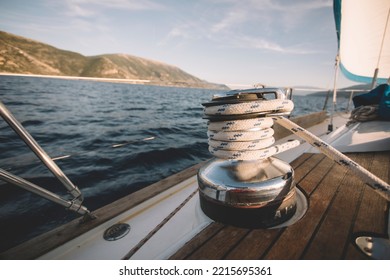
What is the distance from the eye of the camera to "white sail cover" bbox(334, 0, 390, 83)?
439 cm

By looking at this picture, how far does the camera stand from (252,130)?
119 centimetres

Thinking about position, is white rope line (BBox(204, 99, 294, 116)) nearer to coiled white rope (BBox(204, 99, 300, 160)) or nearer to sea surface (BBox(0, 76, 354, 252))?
coiled white rope (BBox(204, 99, 300, 160))

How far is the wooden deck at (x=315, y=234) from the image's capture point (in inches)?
40.4

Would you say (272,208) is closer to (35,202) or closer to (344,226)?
(344,226)

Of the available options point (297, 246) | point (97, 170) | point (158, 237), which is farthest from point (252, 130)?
point (97, 170)

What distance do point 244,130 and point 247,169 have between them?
0.85 feet

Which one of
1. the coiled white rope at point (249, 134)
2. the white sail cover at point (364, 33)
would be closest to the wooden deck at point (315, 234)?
the coiled white rope at point (249, 134)

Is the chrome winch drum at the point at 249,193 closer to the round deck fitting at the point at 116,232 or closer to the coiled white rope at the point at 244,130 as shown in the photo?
the coiled white rope at the point at 244,130

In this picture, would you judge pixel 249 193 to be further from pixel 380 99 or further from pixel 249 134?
pixel 380 99

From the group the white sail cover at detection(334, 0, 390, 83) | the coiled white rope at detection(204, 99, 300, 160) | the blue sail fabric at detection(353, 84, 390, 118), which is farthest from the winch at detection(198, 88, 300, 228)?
the white sail cover at detection(334, 0, 390, 83)

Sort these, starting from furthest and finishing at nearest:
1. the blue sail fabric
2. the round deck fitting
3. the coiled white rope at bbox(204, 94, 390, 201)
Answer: the blue sail fabric
the round deck fitting
the coiled white rope at bbox(204, 94, 390, 201)

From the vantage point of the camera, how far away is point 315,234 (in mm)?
1138

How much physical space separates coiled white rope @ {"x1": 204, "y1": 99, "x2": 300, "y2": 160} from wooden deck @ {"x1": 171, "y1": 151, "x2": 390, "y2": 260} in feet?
1.51

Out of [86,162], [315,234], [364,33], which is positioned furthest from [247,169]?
[364,33]
